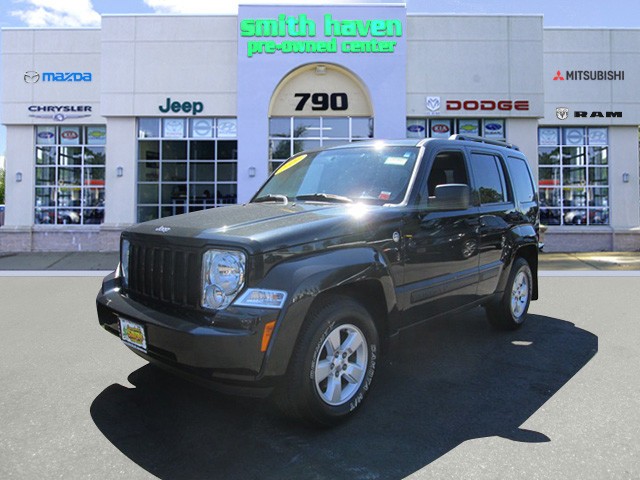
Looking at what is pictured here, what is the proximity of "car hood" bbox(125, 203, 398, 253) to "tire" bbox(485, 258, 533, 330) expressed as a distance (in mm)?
2514

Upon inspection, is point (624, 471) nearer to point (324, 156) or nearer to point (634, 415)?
point (634, 415)

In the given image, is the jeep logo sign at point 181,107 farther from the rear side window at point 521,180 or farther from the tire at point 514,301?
the tire at point 514,301

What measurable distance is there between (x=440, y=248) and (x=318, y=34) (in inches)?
523

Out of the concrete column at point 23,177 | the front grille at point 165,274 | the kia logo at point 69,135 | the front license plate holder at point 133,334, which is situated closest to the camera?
the front grille at point 165,274

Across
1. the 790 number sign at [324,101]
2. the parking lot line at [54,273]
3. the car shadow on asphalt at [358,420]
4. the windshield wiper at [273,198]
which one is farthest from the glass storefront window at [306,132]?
the car shadow on asphalt at [358,420]

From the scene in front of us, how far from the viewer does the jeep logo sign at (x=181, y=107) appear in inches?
639

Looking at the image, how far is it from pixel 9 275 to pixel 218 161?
7.35 metres

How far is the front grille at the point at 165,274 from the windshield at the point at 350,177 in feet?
4.33

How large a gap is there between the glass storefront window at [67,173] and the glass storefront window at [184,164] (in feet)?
6.30

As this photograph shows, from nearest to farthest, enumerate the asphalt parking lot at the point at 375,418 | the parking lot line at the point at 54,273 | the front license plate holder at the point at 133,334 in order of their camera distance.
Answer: the asphalt parking lot at the point at 375,418 → the front license plate holder at the point at 133,334 → the parking lot line at the point at 54,273

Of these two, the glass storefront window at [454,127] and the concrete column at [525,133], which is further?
the glass storefront window at [454,127]

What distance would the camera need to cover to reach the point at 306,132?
16.6 metres

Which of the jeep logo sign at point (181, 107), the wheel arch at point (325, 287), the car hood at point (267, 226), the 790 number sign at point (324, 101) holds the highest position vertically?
the 790 number sign at point (324, 101)

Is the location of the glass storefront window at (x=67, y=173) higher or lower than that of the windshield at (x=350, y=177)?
higher
